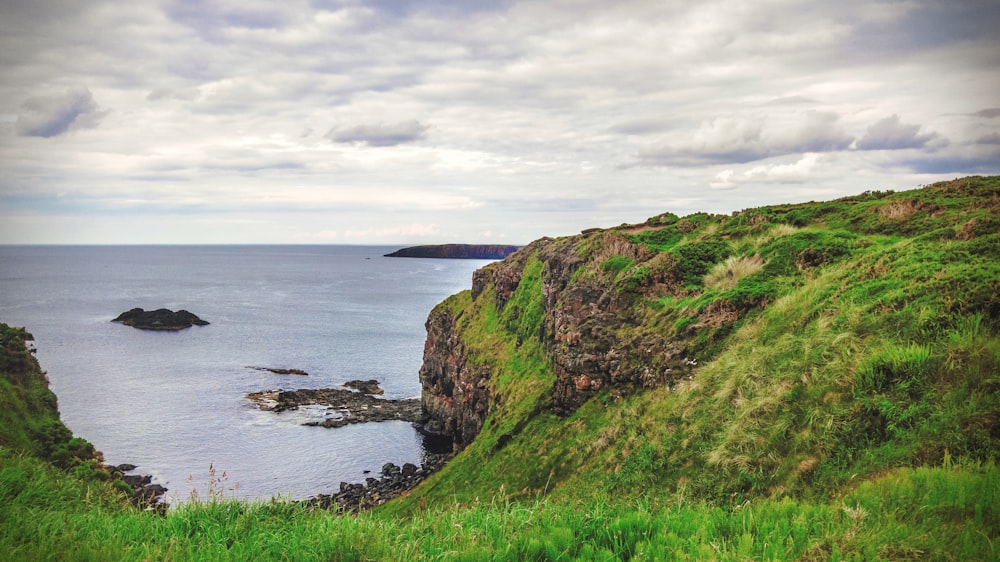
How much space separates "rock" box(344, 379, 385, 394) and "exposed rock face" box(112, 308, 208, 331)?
6250 cm

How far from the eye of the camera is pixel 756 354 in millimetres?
17625

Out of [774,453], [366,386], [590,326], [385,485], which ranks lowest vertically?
[385,485]

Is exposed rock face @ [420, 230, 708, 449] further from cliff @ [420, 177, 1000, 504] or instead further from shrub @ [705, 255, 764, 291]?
shrub @ [705, 255, 764, 291]

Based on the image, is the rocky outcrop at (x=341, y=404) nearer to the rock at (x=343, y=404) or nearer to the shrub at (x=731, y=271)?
the rock at (x=343, y=404)

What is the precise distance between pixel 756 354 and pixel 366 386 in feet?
233

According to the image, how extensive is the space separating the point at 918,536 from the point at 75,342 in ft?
425

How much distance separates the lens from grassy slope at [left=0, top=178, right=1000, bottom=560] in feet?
23.0

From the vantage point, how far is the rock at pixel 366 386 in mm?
78500

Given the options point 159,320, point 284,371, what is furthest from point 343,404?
point 159,320

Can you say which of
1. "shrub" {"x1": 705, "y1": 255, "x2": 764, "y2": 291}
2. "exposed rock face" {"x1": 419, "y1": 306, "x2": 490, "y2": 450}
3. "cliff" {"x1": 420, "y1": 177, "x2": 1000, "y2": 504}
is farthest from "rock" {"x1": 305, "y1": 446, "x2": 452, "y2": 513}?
"shrub" {"x1": 705, "y1": 255, "x2": 764, "y2": 291}

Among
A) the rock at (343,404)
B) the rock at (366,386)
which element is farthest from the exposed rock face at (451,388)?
the rock at (366,386)

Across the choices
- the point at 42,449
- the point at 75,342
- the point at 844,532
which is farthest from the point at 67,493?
the point at 75,342

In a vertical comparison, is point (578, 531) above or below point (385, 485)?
above

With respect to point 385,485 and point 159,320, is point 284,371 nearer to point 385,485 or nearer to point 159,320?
point 385,485
